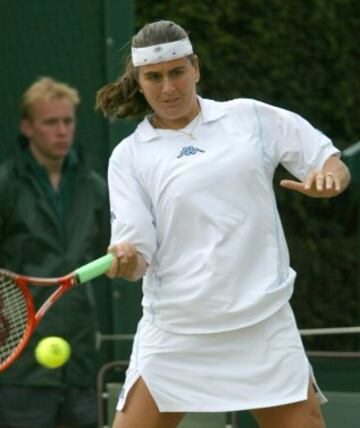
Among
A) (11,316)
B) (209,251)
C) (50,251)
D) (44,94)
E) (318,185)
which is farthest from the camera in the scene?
(44,94)

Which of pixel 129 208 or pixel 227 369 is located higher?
pixel 129 208

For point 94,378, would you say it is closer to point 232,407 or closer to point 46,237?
point 46,237

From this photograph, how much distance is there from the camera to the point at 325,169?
509 centimetres

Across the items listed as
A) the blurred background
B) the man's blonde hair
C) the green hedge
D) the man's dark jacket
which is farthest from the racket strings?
the green hedge

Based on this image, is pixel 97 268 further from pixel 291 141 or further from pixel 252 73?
pixel 252 73

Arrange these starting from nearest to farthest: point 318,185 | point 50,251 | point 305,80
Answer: point 318,185 < point 50,251 < point 305,80

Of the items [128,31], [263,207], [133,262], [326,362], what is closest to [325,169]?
[263,207]

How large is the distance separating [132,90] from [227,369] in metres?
0.92

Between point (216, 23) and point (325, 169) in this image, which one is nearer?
point (325, 169)

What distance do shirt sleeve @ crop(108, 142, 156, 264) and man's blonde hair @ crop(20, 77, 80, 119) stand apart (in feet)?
5.91

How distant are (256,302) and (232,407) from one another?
1.07ft

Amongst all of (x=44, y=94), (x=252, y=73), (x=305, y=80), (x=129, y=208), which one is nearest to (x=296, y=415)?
(x=129, y=208)

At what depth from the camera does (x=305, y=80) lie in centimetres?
828

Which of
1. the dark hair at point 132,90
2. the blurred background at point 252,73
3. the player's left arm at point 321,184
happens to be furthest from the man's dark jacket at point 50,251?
the player's left arm at point 321,184
